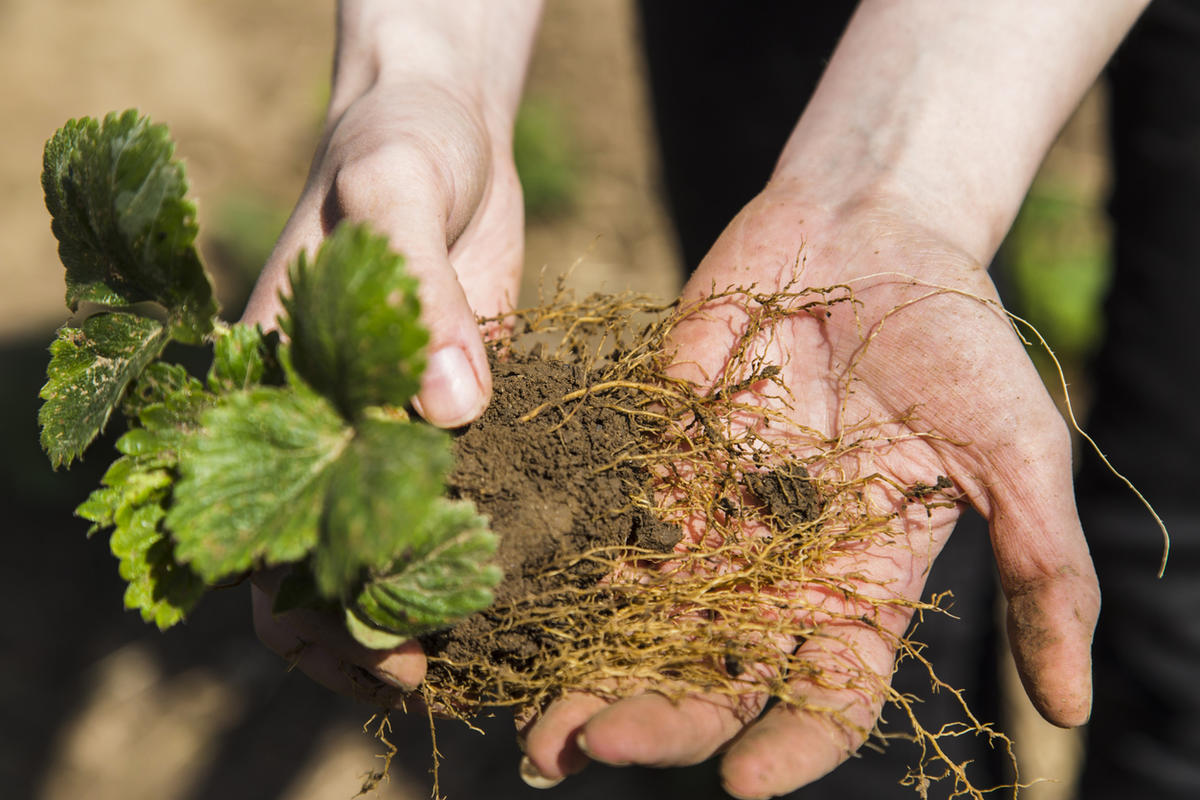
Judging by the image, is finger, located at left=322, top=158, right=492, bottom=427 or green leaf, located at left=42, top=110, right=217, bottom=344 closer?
green leaf, located at left=42, top=110, right=217, bottom=344

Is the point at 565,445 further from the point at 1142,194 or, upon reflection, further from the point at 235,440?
the point at 1142,194

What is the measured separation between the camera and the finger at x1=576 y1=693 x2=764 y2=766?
1.60 metres

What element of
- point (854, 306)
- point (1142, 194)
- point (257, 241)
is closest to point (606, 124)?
point (257, 241)

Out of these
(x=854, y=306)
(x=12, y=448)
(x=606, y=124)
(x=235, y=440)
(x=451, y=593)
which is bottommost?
(x=12, y=448)

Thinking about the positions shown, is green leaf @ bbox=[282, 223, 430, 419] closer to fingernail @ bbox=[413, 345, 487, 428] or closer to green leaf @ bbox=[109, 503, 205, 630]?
fingernail @ bbox=[413, 345, 487, 428]

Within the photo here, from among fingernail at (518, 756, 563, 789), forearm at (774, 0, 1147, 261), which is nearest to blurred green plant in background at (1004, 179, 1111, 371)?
forearm at (774, 0, 1147, 261)

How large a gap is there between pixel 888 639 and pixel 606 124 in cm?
489

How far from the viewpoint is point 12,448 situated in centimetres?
423

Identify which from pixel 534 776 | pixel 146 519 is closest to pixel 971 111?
pixel 534 776

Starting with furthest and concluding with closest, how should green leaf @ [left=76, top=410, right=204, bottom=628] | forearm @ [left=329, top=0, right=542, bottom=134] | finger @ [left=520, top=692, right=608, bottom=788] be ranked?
1. forearm @ [left=329, top=0, right=542, bottom=134]
2. finger @ [left=520, top=692, right=608, bottom=788]
3. green leaf @ [left=76, top=410, right=204, bottom=628]

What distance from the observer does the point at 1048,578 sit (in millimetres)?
1876

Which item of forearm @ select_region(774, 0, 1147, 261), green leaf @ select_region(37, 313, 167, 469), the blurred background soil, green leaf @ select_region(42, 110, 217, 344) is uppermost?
forearm @ select_region(774, 0, 1147, 261)

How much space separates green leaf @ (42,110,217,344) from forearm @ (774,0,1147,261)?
5.41ft

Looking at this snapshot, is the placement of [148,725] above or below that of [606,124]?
below
